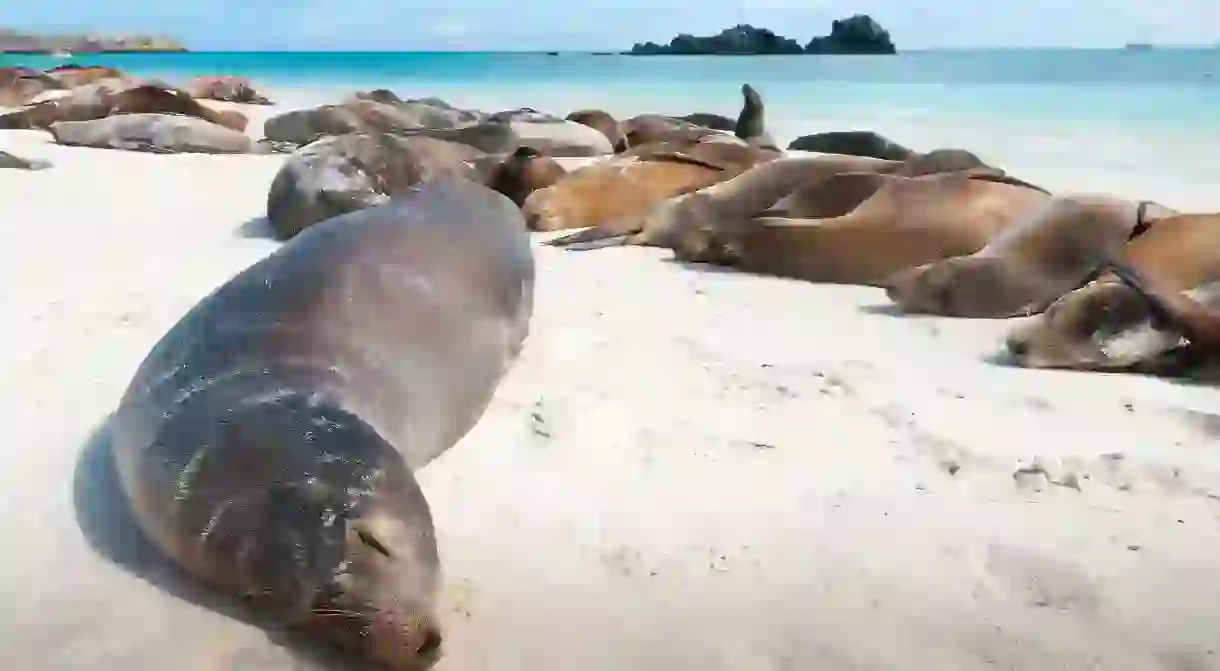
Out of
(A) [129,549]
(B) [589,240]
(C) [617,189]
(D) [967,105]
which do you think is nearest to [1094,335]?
(A) [129,549]

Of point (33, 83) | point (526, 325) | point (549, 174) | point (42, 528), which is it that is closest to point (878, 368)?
point (526, 325)

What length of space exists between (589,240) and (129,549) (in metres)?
3.94

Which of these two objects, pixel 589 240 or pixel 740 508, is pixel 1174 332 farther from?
pixel 589 240

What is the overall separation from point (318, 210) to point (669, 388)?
3.14 meters

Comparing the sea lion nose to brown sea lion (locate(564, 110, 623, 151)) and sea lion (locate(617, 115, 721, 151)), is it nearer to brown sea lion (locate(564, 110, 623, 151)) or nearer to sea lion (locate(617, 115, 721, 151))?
sea lion (locate(617, 115, 721, 151))

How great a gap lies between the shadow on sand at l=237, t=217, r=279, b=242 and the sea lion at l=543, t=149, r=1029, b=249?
1456mm

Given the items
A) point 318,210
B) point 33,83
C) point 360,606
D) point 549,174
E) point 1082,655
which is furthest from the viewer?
point 33,83

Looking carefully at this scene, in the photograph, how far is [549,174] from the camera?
274 inches

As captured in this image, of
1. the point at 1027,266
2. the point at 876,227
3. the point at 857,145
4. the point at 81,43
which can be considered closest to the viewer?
the point at 1027,266

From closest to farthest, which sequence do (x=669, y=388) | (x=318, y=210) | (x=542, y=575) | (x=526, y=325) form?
(x=542, y=575), (x=669, y=388), (x=526, y=325), (x=318, y=210)

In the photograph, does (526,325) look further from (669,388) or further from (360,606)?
(360,606)

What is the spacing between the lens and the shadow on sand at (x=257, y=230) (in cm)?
577

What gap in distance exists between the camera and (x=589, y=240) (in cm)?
583

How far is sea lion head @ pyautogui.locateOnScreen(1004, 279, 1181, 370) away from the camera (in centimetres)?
334
